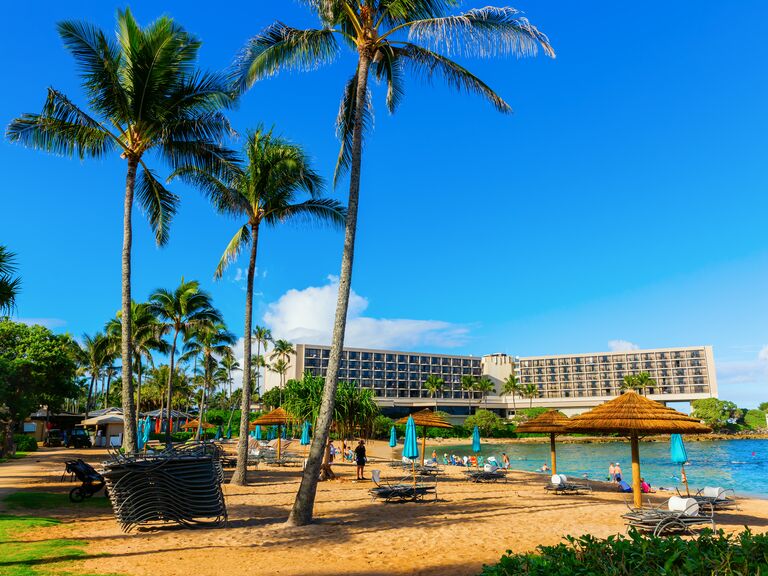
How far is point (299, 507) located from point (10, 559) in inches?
183

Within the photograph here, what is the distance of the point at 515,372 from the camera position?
5487 inches

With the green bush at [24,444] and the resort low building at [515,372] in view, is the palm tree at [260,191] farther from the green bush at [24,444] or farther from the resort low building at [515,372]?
the resort low building at [515,372]

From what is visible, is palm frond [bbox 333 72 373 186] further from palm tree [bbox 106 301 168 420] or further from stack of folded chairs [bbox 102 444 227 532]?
palm tree [bbox 106 301 168 420]

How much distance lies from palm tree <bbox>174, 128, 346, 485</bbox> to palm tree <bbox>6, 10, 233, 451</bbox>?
2204mm

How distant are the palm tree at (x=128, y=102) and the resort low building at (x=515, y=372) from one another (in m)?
103

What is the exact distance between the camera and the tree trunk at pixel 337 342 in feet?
34.8

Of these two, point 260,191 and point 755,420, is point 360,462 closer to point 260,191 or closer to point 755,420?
point 260,191

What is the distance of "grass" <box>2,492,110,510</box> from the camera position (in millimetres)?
12938

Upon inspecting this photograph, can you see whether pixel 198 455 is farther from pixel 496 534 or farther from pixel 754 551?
pixel 754 551

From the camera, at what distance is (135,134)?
1405 cm

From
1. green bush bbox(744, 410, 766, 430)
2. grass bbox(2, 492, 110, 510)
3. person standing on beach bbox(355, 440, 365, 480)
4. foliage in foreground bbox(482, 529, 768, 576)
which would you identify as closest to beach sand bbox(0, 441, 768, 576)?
grass bbox(2, 492, 110, 510)

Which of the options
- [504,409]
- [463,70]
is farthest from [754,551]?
[504,409]

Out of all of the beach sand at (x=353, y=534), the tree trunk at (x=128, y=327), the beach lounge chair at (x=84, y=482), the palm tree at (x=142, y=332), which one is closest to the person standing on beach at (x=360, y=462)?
the beach sand at (x=353, y=534)

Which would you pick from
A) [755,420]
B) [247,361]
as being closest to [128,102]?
[247,361]
